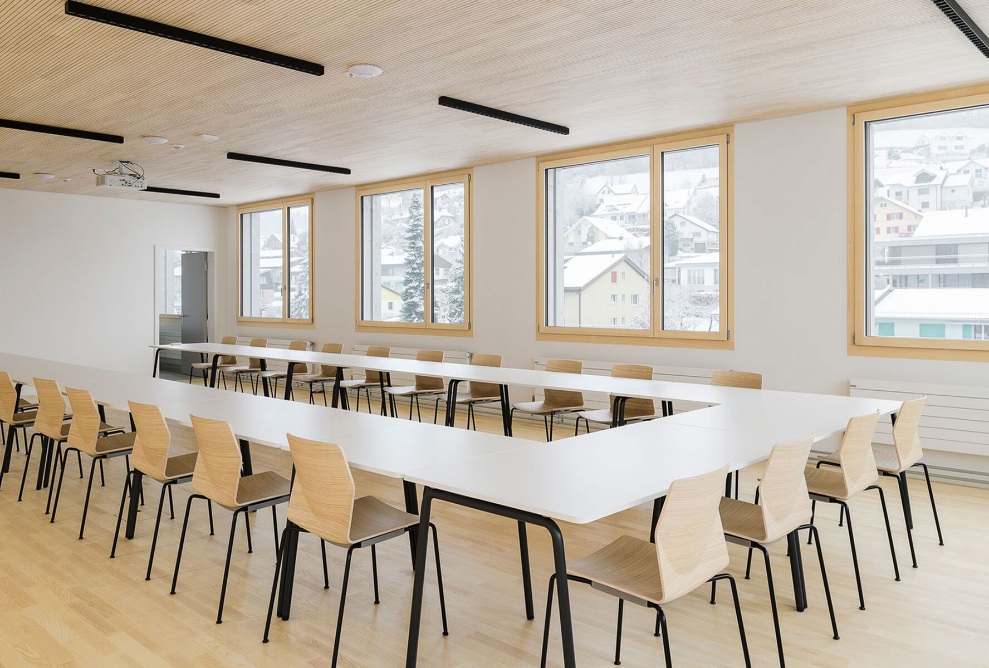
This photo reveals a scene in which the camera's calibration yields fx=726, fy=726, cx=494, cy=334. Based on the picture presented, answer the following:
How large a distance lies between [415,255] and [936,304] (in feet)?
21.3

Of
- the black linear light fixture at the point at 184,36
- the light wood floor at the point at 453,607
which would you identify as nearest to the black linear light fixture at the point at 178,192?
the black linear light fixture at the point at 184,36

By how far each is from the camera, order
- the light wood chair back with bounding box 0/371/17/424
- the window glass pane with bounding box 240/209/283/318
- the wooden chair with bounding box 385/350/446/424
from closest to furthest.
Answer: the light wood chair back with bounding box 0/371/17/424 < the wooden chair with bounding box 385/350/446/424 < the window glass pane with bounding box 240/209/283/318

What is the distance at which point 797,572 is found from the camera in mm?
3309

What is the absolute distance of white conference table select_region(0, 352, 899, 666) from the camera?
2488mm

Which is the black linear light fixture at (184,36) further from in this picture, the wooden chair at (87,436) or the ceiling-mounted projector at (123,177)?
the ceiling-mounted projector at (123,177)

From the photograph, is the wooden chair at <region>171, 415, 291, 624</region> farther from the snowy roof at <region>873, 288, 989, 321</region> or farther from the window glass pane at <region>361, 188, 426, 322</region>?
the window glass pane at <region>361, 188, 426, 322</region>

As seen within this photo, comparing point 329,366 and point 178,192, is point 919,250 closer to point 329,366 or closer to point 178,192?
point 329,366

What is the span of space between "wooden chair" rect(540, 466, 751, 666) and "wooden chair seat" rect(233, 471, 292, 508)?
1555 millimetres

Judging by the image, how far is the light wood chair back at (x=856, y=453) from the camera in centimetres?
342

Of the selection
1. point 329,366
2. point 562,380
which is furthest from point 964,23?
point 329,366

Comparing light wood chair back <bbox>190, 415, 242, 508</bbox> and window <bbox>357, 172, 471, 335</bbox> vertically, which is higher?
window <bbox>357, 172, 471, 335</bbox>

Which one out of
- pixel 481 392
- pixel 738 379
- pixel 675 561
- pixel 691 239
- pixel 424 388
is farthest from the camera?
pixel 424 388

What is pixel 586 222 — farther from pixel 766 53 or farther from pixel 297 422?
pixel 297 422

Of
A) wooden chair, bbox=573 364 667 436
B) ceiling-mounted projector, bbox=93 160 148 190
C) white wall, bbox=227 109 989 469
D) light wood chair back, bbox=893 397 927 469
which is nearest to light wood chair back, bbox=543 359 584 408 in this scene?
wooden chair, bbox=573 364 667 436
